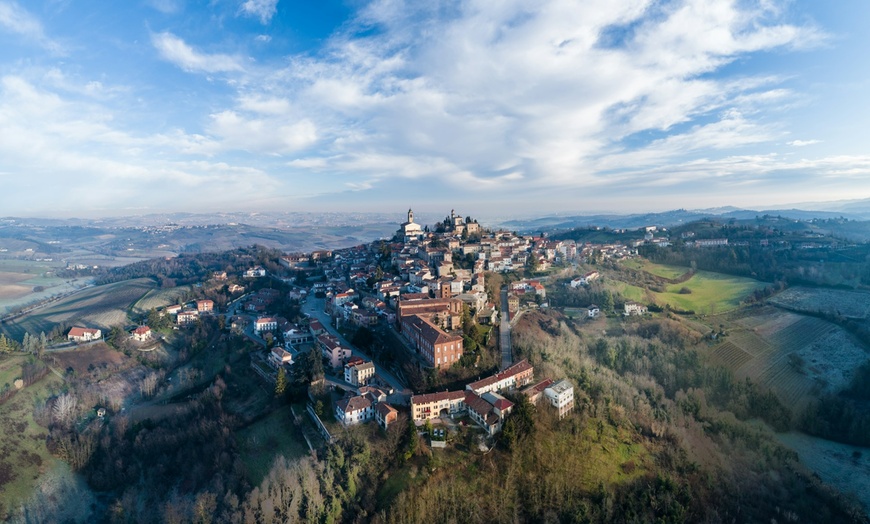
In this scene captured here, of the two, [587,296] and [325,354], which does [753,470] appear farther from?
[325,354]

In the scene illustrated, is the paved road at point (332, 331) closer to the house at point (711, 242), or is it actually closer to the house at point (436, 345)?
the house at point (436, 345)

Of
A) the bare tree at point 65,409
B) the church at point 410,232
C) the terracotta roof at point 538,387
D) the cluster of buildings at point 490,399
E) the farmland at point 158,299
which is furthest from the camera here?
the church at point 410,232

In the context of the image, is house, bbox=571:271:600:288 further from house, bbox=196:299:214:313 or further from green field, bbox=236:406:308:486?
house, bbox=196:299:214:313

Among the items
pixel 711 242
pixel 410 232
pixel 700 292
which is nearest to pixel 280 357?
pixel 410 232

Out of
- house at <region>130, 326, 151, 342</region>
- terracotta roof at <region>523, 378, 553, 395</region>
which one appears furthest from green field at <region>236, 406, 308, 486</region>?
house at <region>130, 326, 151, 342</region>

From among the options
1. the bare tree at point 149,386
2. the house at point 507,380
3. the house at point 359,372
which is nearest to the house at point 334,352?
the house at point 359,372
